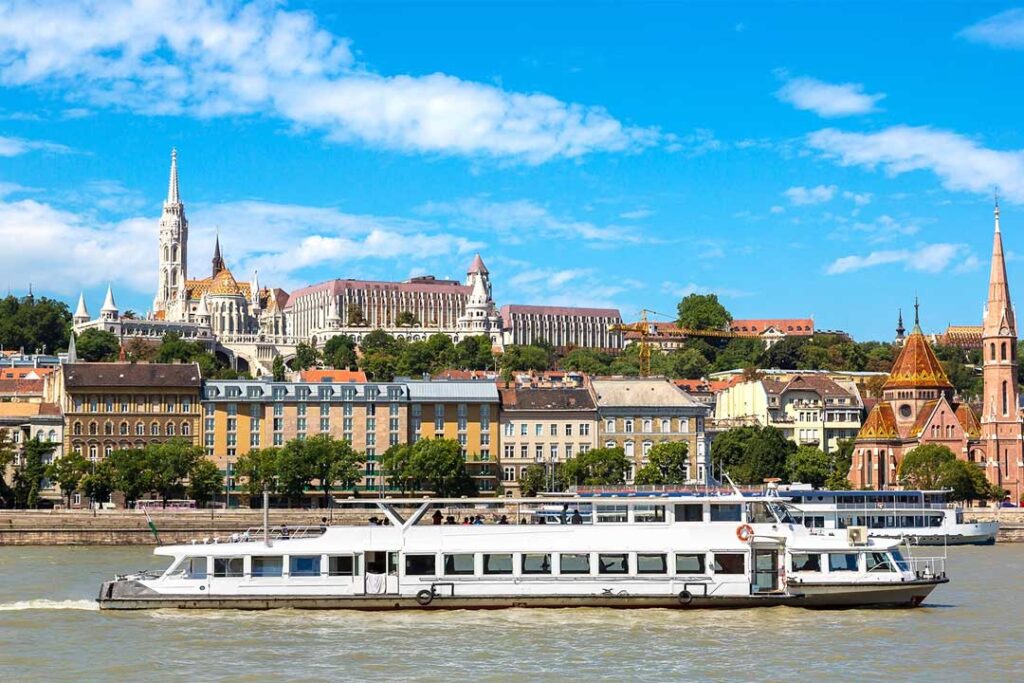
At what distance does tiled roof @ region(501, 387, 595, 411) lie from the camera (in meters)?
106

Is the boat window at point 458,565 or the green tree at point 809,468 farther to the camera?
the green tree at point 809,468

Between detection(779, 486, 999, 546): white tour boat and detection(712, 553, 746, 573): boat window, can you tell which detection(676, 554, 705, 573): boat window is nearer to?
detection(712, 553, 746, 573): boat window

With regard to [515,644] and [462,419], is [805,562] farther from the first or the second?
[462,419]

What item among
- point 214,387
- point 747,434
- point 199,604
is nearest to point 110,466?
point 214,387

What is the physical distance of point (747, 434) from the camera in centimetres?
12006

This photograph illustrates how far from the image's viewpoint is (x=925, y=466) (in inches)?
4043

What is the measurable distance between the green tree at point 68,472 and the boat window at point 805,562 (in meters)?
57.6

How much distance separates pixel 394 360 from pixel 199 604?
133 metres

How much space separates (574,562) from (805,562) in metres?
5.69

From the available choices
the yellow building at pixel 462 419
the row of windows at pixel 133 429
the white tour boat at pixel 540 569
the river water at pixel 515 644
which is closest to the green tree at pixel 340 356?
the yellow building at pixel 462 419

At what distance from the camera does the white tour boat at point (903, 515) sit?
78.2m

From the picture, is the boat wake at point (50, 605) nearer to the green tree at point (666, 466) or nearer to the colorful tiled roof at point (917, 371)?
the green tree at point (666, 466)

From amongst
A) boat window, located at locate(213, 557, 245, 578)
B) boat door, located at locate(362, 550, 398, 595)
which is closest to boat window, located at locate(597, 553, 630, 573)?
boat door, located at locate(362, 550, 398, 595)

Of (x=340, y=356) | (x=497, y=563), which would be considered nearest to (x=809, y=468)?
(x=497, y=563)
